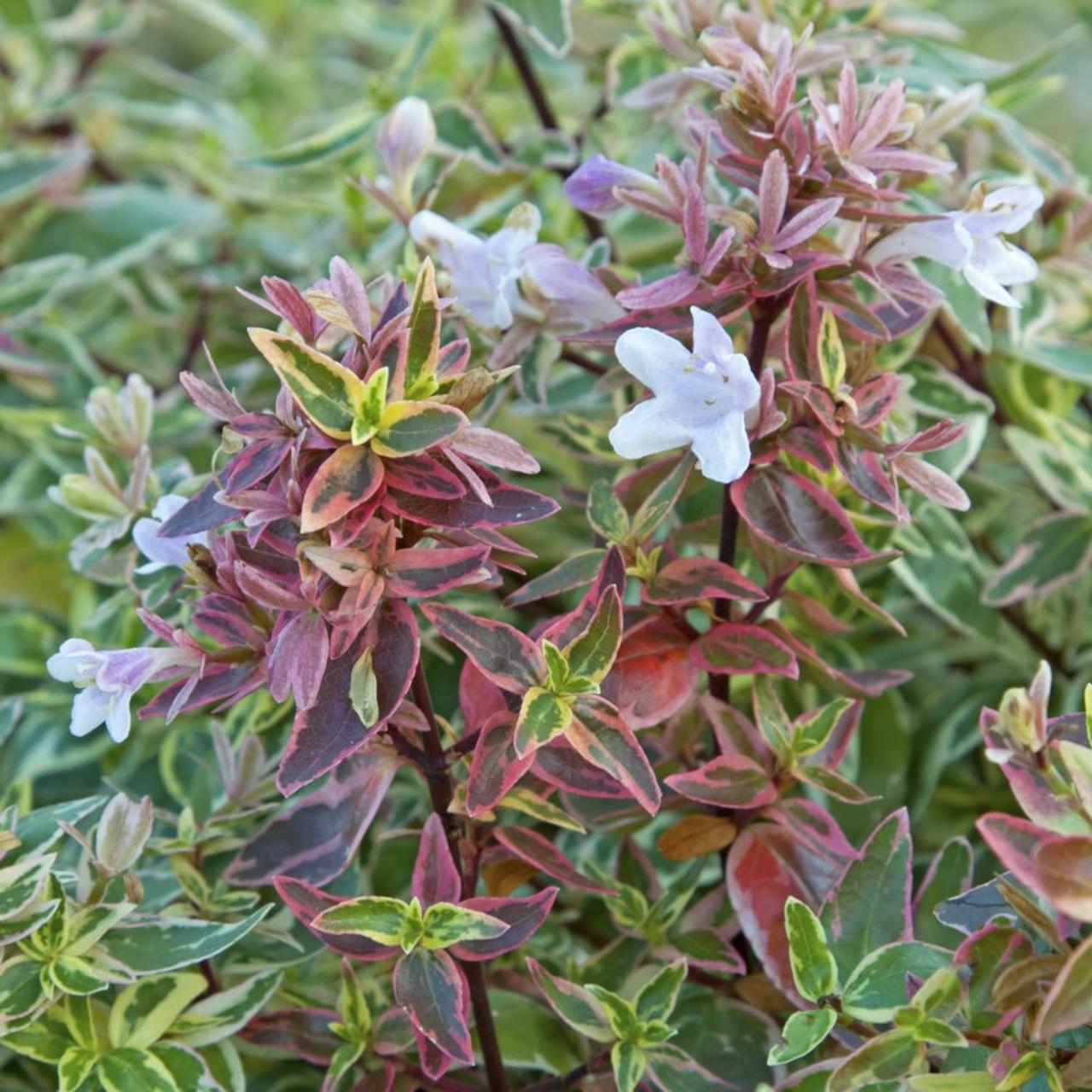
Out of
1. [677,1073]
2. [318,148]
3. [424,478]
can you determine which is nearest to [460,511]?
[424,478]

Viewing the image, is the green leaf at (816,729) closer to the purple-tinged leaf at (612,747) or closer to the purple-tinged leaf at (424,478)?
the purple-tinged leaf at (612,747)

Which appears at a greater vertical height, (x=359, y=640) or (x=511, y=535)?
(x=359, y=640)

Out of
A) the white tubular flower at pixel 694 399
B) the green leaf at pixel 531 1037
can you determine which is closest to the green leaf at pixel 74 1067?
the green leaf at pixel 531 1037

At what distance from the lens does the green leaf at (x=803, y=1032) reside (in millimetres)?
609

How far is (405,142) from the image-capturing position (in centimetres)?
85

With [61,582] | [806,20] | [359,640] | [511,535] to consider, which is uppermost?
[806,20]

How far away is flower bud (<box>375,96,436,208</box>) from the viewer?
0.84m

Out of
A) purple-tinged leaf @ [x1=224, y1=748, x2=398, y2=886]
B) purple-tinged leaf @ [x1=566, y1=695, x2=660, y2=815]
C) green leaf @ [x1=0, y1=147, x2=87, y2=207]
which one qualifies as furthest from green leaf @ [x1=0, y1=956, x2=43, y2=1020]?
green leaf @ [x1=0, y1=147, x2=87, y2=207]

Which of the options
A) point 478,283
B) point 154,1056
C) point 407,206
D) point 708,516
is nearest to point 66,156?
point 407,206

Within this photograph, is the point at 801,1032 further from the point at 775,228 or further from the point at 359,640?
the point at 775,228

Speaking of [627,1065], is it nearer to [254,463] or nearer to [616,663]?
[616,663]

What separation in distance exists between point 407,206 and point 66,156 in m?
0.63

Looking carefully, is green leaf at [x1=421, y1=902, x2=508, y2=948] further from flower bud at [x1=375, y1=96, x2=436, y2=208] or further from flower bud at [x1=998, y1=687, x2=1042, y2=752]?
flower bud at [x1=375, y1=96, x2=436, y2=208]

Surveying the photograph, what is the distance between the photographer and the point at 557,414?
95 cm
